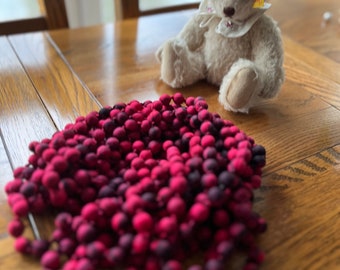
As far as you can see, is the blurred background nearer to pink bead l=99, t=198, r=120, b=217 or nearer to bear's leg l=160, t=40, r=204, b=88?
bear's leg l=160, t=40, r=204, b=88

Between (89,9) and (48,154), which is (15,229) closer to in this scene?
(48,154)

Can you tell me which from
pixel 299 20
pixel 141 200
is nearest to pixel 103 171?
pixel 141 200

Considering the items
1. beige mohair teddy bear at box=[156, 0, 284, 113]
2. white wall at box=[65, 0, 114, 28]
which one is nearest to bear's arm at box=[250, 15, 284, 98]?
beige mohair teddy bear at box=[156, 0, 284, 113]

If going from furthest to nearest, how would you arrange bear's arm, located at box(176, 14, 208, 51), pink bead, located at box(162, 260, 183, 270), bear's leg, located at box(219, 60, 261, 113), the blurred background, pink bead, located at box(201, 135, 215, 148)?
1. the blurred background
2. bear's arm, located at box(176, 14, 208, 51)
3. bear's leg, located at box(219, 60, 261, 113)
4. pink bead, located at box(201, 135, 215, 148)
5. pink bead, located at box(162, 260, 183, 270)

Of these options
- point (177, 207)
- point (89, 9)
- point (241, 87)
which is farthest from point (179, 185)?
point (89, 9)

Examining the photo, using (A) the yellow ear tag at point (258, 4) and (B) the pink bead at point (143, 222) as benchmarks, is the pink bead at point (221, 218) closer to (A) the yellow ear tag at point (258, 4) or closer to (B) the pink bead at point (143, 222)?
(B) the pink bead at point (143, 222)

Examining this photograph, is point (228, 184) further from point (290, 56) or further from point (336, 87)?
point (290, 56)

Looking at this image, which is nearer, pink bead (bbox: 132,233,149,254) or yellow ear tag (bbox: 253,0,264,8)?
pink bead (bbox: 132,233,149,254)
